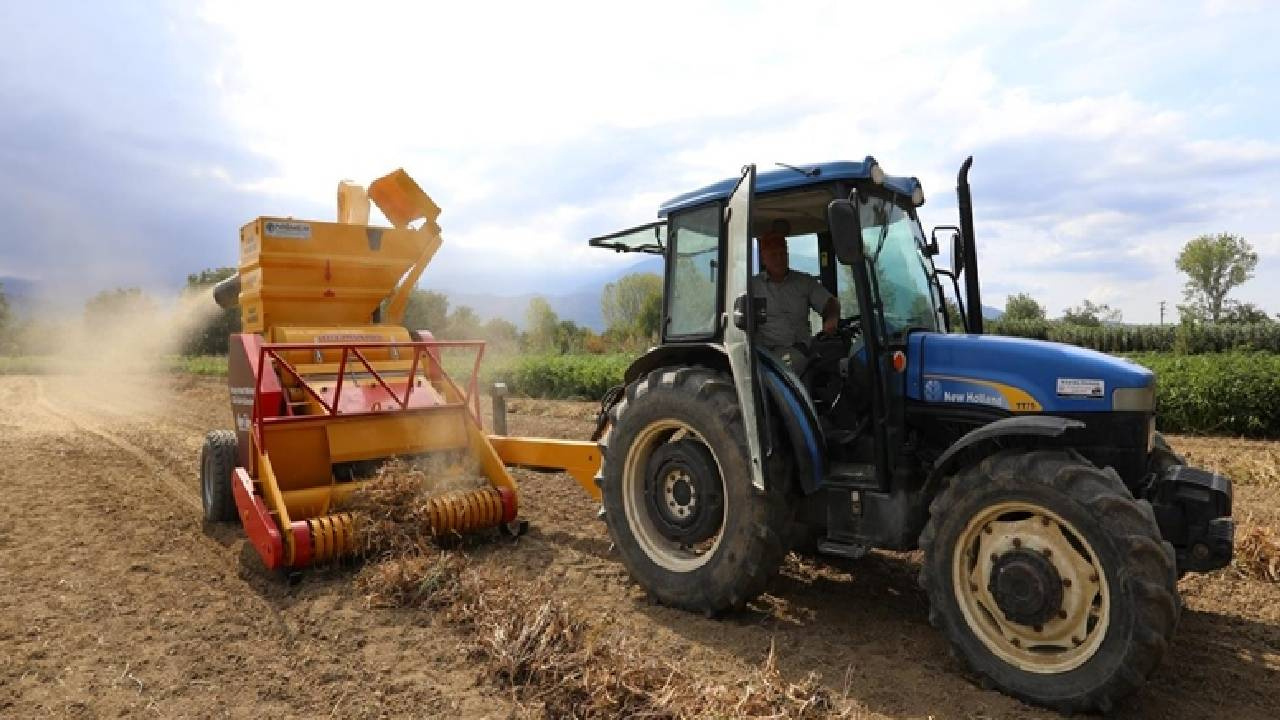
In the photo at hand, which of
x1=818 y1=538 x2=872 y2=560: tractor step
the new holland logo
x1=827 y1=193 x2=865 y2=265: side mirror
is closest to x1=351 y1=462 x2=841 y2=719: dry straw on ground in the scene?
x1=818 y1=538 x2=872 y2=560: tractor step

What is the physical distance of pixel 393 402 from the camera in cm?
646

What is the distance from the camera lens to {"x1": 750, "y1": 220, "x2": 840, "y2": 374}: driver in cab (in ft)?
15.4

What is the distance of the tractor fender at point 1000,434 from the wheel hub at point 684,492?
1267 millimetres

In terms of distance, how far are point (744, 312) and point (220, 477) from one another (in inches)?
194

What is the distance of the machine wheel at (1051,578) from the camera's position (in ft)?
10.4

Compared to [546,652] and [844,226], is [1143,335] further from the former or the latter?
[546,652]

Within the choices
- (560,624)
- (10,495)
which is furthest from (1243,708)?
(10,495)

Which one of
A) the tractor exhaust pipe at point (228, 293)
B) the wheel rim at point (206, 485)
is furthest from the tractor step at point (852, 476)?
the tractor exhaust pipe at point (228, 293)

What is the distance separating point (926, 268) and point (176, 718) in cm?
435

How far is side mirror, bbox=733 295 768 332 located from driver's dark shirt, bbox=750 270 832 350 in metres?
0.32

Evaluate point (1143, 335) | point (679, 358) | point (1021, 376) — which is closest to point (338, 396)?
point (679, 358)

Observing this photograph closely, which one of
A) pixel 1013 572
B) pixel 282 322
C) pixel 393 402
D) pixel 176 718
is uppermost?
pixel 282 322

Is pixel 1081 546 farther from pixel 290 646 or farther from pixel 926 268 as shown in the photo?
pixel 290 646

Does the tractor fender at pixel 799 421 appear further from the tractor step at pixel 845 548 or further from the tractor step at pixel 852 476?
the tractor step at pixel 845 548
